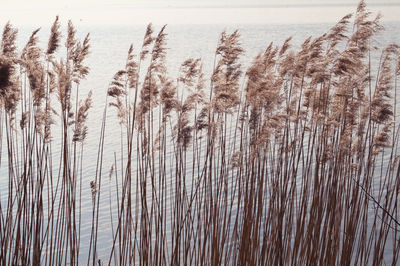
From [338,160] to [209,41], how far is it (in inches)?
607

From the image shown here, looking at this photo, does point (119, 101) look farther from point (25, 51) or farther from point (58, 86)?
point (25, 51)

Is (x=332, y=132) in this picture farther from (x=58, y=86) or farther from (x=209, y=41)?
(x=209, y=41)

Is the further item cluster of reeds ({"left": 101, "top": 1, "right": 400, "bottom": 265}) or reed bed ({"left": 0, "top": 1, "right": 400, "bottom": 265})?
cluster of reeds ({"left": 101, "top": 1, "right": 400, "bottom": 265})

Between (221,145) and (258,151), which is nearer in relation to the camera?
(258,151)

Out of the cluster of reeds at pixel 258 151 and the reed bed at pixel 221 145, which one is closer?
the reed bed at pixel 221 145

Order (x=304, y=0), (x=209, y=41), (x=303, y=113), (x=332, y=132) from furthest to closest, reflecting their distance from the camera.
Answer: (x=304, y=0) < (x=209, y=41) < (x=332, y=132) < (x=303, y=113)

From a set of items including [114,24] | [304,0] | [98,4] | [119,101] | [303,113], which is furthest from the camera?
[304,0]

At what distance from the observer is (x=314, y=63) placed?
10.9 feet

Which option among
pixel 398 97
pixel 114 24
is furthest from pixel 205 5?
pixel 398 97

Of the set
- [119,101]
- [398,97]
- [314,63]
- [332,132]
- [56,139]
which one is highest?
[314,63]

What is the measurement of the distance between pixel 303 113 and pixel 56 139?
6360mm

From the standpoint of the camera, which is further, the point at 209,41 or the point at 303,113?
the point at 209,41

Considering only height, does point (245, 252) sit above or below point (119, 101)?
below

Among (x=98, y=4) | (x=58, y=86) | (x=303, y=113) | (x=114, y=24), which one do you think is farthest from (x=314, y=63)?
(x=98, y=4)
